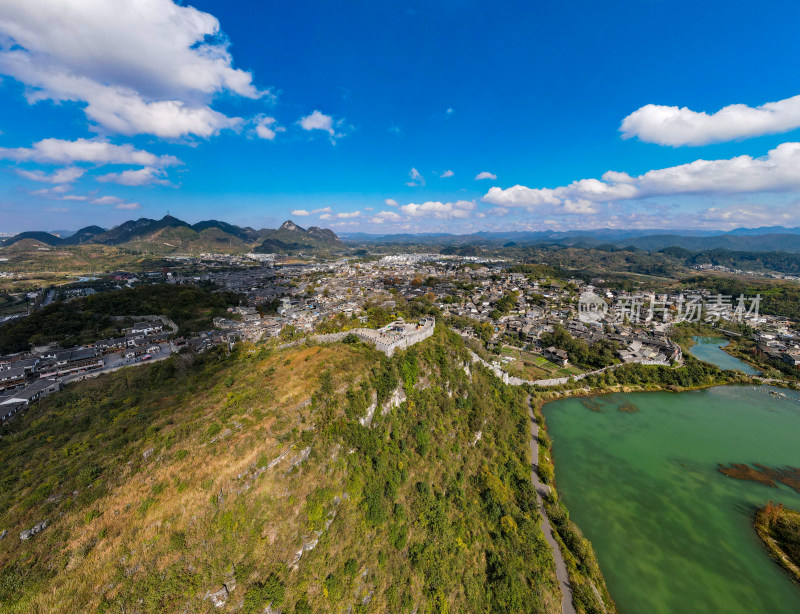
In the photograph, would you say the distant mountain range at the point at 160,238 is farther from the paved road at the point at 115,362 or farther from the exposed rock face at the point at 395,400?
the exposed rock face at the point at 395,400

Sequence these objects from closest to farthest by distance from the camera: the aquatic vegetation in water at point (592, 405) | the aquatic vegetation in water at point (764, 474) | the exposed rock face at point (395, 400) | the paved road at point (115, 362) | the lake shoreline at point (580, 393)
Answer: the exposed rock face at point (395, 400), the aquatic vegetation in water at point (764, 474), the paved road at point (115, 362), the lake shoreline at point (580, 393), the aquatic vegetation in water at point (592, 405)

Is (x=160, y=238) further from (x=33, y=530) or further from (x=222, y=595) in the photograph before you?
(x=222, y=595)

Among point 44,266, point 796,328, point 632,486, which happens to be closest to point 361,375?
point 632,486

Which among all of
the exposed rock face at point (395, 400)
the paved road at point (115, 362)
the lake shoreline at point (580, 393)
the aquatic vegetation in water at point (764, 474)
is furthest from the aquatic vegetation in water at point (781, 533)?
the paved road at point (115, 362)

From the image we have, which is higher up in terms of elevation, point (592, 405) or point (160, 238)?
point (160, 238)

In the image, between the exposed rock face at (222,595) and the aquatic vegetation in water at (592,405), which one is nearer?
the exposed rock face at (222,595)

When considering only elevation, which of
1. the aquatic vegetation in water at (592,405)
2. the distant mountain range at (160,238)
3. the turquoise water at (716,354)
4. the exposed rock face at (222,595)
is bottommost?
the turquoise water at (716,354)

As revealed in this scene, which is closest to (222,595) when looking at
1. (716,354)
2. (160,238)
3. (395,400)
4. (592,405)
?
(395,400)
